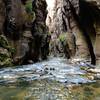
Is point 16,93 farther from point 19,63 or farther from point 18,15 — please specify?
point 18,15

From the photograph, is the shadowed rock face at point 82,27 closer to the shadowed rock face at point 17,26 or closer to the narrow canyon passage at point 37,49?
the narrow canyon passage at point 37,49

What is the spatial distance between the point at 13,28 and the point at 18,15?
1418 millimetres

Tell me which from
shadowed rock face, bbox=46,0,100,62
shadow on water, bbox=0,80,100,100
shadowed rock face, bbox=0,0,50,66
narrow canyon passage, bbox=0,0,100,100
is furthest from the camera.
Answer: shadowed rock face, bbox=0,0,50,66

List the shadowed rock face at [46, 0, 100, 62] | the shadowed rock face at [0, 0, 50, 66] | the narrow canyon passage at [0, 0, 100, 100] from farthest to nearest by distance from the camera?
1. the shadowed rock face at [0, 0, 50, 66]
2. the shadowed rock face at [46, 0, 100, 62]
3. the narrow canyon passage at [0, 0, 100, 100]

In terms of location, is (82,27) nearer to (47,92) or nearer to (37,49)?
(37,49)

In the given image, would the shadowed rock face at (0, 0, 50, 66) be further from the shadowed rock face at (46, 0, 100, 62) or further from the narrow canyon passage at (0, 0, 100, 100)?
the shadowed rock face at (46, 0, 100, 62)

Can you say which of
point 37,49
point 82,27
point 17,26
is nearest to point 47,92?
point 17,26

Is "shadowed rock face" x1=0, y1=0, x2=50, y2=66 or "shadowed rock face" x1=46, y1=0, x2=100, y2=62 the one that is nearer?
"shadowed rock face" x1=46, y1=0, x2=100, y2=62

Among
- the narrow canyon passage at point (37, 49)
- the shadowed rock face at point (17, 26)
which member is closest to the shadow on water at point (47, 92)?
the narrow canyon passage at point (37, 49)

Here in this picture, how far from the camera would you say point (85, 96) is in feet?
24.6

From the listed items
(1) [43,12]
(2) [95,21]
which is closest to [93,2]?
(2) [95,21]

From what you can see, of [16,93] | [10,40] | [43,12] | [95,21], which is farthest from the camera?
[43,12]

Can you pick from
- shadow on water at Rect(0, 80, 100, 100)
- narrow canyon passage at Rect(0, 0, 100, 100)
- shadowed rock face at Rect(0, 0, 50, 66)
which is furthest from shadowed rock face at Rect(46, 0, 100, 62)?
shadow on water at Rect(0, 80, 100, 100)

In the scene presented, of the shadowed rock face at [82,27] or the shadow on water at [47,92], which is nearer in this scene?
the shadow on water at [47,92]
